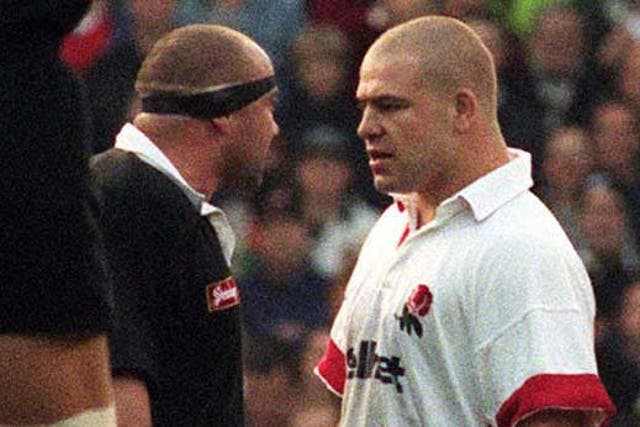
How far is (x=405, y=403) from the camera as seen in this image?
484 centimetres

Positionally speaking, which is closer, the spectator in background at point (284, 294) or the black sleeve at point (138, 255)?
the black sleeve at point (138, 255)

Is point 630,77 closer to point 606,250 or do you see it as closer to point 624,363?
point 606,250

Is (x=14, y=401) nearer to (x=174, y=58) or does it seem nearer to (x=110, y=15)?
(x=174, y=58)

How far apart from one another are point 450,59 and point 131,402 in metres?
1.13

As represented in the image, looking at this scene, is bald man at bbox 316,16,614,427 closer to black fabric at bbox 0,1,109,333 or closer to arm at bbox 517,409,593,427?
arm at bbox 517,409,593,427

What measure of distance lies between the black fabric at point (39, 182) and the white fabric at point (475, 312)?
7.87 ft

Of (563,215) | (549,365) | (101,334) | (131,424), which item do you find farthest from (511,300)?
(563,215)

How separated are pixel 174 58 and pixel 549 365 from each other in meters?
1.13

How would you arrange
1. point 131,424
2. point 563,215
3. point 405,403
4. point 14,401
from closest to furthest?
point 14,401
point 131,424
point 405,403
point 563,215

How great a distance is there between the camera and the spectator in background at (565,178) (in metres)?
8.54

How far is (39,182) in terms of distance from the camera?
2293mm

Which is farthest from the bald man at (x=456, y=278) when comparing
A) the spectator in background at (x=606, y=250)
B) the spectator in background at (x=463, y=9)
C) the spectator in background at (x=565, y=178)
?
the spectator in background at (x=463, y=9)

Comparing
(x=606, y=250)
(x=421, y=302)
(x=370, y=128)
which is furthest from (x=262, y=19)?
(x=421, y=302)

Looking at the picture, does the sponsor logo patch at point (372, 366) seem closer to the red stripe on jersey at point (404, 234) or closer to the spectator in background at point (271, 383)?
the red stripe on jersey at point (404, 234)
